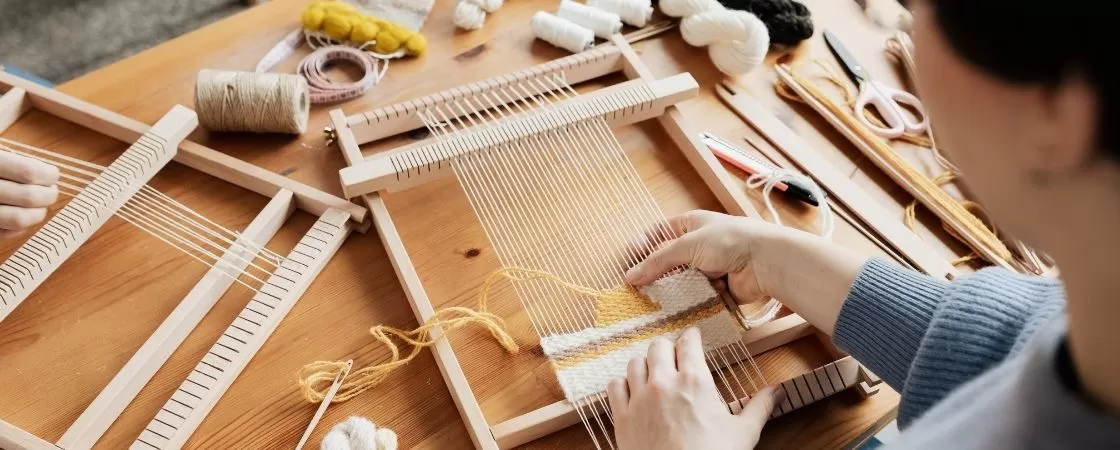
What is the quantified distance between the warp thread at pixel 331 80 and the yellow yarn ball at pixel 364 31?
0.02 meters

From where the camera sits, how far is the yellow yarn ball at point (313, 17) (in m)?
1.35

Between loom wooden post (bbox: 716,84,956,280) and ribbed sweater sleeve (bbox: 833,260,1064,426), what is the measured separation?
6.5 inches

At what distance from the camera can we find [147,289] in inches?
42.8

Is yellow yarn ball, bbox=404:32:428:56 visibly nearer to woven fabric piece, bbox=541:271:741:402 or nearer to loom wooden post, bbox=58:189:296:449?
loom wooden post, bbox=58:189:296:449

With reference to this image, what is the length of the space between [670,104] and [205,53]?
0.80 m

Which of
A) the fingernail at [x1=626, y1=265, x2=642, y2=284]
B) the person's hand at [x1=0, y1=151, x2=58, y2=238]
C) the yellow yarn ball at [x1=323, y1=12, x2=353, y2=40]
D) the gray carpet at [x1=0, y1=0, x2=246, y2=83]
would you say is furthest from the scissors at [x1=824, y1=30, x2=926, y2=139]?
the gray carpet at [x1=0, y1=0, x2=246, y2=83]

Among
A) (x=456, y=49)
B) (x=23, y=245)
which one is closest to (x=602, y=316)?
(x=456, y=49)

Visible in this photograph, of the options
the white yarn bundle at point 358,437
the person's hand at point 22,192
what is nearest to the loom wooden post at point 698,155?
the white yarn bundle at point 358,437

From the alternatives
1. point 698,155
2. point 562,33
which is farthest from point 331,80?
point 698,155

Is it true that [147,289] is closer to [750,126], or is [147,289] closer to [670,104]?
[670,104]

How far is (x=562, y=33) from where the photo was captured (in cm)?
139

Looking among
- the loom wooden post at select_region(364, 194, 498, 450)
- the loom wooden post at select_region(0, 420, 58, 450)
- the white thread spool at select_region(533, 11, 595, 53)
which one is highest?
the white thread spool at select_region(533, 11, 595, 53)

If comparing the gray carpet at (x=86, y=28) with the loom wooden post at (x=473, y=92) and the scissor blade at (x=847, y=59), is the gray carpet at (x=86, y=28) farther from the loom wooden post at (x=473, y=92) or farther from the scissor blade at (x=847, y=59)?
the scissor blade at (x=847, y=59)

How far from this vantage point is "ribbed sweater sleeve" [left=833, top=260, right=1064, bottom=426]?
833 millimetres
